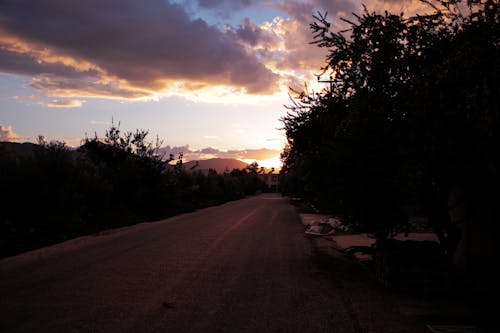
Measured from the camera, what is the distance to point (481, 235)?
8.30 meters

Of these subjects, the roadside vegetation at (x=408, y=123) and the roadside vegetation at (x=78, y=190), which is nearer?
the roadside vegetation at (x=408, y=123)

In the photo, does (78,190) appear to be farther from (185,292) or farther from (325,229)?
(185,292)

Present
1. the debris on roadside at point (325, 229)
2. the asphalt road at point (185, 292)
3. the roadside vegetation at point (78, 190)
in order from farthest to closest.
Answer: the debris on roadside at point (325, 229), the roadside vegetation at point (78, 190), the asphalt road at point (185, 292)

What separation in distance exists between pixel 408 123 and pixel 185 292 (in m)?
5.14

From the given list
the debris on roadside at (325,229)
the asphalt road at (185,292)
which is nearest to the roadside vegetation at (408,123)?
the asphalt road at (185,292)

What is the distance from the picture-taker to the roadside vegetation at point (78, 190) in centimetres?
1636

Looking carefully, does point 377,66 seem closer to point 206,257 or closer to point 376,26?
point 376,26

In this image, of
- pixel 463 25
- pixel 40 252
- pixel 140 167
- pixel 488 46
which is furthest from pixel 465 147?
pixel 140 167

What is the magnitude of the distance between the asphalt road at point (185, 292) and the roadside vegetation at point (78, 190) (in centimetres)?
366

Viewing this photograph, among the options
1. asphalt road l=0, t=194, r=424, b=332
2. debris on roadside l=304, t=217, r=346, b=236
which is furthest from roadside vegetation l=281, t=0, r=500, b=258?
debris on roadside l=304, t=217, r=346, b=236

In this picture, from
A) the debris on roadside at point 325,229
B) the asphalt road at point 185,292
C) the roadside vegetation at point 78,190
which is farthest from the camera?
the debris on roadside at point 325,229

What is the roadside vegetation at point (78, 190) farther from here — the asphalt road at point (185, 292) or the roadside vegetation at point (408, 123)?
the roadside vegetation at point (408, 123)

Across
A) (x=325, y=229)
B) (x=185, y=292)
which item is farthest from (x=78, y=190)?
(x=185, y=292)

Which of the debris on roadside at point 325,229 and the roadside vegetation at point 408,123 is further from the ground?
the roadside vegetation at point 408,123
